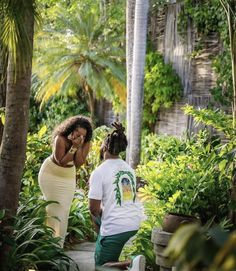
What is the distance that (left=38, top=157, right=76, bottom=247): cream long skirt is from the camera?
629 centimetres

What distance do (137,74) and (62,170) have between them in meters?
6.35

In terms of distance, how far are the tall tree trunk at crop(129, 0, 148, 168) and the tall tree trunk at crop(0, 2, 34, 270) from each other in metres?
7.14

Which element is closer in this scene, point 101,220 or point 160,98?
point 101,220

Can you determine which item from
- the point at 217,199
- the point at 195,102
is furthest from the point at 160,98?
the point at 217,199

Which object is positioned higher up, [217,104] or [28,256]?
[217,104]

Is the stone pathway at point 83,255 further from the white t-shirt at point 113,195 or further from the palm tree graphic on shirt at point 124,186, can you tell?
the palm tree graphic on shirt at point 124,186

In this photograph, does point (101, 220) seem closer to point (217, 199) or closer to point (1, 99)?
point (217, 199)

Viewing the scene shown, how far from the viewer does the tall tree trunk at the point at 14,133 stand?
17.1 feet

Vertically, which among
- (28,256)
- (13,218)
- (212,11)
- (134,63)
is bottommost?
(28,256)

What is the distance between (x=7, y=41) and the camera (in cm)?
548

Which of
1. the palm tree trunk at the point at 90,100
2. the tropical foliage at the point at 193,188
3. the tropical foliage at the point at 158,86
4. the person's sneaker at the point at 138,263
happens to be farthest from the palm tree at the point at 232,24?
the palm tree trunk at the point at 90,100

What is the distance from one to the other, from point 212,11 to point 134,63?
291 cm

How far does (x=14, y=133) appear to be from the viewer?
524 cm

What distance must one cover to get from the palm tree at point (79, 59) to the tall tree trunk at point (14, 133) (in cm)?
1304
